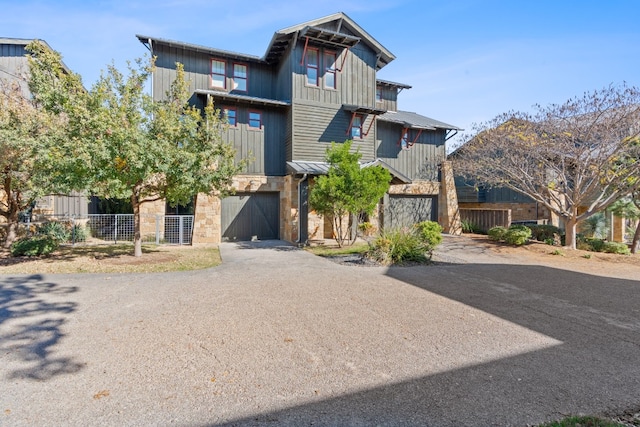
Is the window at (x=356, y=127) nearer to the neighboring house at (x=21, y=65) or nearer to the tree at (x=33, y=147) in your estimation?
the tree at (x=33, y=147)

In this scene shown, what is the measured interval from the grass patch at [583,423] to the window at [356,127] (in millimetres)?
14618

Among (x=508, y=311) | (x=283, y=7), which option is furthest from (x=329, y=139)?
(x=508, y=311)

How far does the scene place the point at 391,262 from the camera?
9781mm

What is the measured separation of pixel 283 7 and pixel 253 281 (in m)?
7.94

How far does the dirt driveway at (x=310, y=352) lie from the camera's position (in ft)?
8.99

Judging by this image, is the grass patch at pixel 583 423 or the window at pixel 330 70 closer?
the grass patch at pixel 583 423

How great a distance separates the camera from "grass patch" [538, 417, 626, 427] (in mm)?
2459

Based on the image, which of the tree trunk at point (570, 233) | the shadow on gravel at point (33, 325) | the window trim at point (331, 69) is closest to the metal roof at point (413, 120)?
the window trim at point (331, 69)

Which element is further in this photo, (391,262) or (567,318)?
(391,262)

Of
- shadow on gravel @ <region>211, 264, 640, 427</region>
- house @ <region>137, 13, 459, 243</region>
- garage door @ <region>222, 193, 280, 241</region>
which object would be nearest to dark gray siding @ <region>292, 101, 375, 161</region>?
house @ <region>137, 13, 459, 243</region>

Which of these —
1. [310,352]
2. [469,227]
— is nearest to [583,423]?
[310,352]

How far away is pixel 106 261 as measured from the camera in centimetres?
929

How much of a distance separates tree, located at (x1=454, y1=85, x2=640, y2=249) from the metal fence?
523 inches

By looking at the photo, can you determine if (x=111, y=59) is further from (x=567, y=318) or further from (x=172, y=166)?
(x=567, y=318)
